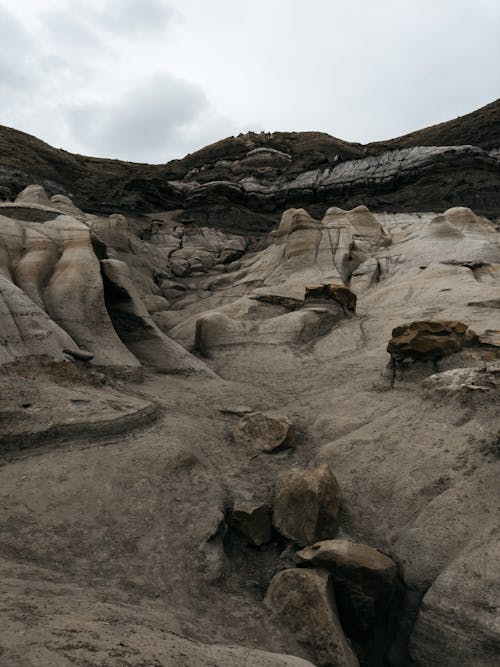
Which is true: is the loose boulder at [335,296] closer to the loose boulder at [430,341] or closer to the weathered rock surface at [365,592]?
the loose boulder at [430,341]

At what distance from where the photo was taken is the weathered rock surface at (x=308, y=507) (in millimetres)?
5602

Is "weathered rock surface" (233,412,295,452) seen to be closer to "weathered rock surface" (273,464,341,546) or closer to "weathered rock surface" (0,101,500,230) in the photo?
"weathered rock surface" (273,464,341,546)

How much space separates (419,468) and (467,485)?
0.70 meters

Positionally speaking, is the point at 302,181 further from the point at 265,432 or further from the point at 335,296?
the point at 265,432

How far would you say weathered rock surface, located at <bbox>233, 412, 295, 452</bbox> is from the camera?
25.6ft

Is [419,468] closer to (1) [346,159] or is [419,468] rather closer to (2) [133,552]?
(2) [133,552]

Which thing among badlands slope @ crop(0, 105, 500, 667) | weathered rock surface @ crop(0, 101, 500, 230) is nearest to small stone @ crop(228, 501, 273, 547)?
badlands slope @ crop(0, 105, 500, 667)

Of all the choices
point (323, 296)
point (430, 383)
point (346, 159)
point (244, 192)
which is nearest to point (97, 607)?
point (430, 383)

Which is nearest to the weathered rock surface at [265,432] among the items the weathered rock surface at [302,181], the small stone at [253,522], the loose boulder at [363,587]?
the small stone at [253,522]

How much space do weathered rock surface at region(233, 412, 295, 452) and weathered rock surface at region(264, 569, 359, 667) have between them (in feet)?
9.60

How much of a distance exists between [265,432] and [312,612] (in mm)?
3582

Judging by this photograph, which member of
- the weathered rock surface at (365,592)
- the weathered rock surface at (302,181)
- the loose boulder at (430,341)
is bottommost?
the weathered rock surface at (365,592)

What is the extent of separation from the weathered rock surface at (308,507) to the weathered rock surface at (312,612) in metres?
0.73

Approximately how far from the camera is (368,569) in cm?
479
